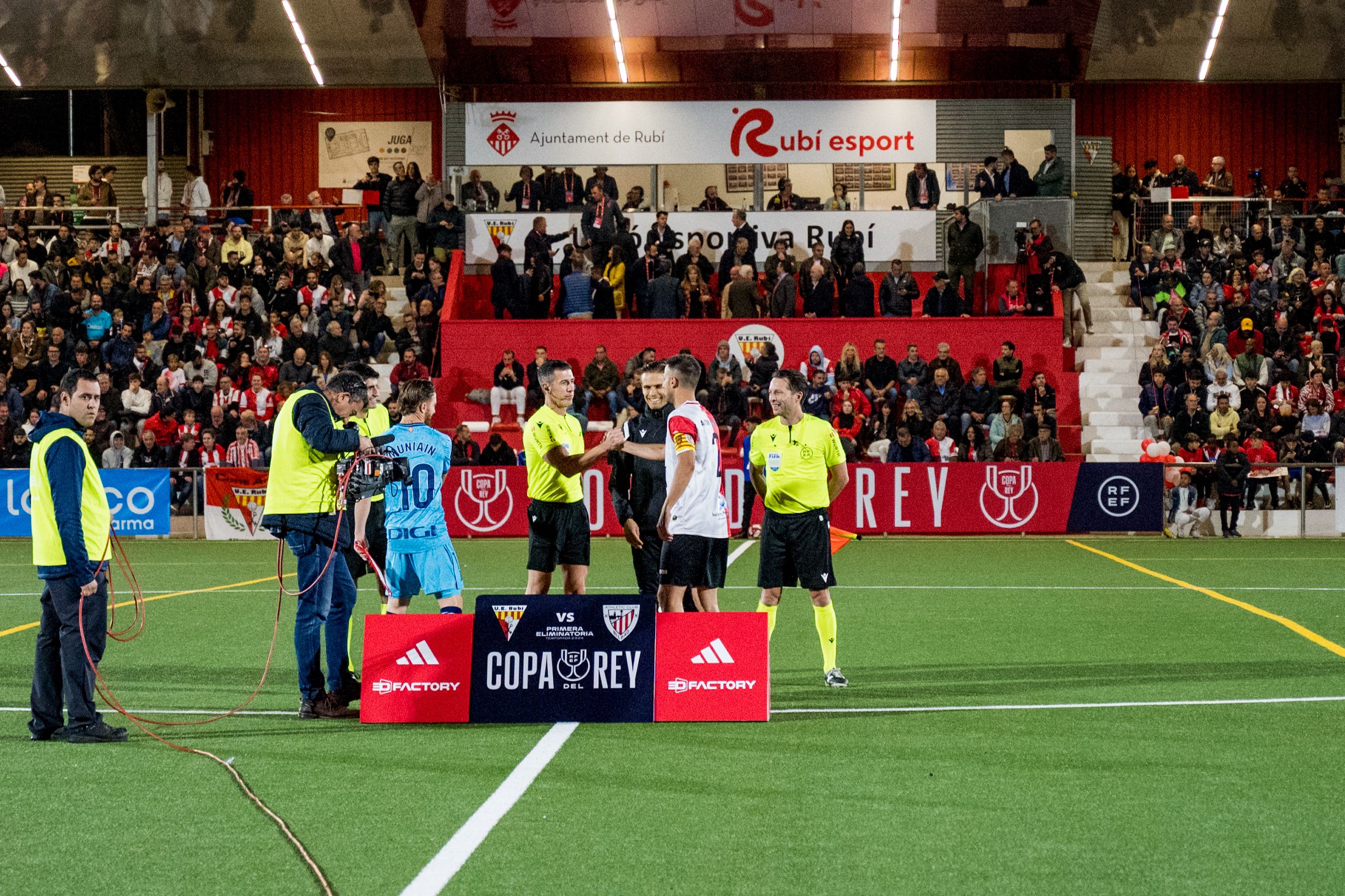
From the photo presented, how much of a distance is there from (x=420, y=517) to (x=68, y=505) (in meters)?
2.43

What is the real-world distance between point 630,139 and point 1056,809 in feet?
82.5

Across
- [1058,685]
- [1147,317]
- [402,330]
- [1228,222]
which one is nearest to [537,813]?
[1058,685]

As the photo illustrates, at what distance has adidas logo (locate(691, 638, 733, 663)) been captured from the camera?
805 cm

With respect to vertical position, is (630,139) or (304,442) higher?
(630,139)

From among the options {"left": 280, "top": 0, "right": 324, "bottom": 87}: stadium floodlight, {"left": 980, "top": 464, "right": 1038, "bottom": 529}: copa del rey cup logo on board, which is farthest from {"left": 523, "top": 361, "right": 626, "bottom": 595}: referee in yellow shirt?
{"left": 280, "top": 0, "right": 324, "bottom": 87}: stadium floodlight

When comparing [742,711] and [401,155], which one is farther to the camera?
[401,155]

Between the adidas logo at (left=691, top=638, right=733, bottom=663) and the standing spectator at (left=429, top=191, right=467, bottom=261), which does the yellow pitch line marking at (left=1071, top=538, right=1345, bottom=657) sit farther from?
the standing spectator at (left=429, top=191, right=467, bottom=261)

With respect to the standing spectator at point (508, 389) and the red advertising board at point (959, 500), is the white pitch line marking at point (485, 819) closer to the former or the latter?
the red advertising board at point (959, 500)

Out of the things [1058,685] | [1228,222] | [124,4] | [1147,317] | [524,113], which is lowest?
[1058,685]

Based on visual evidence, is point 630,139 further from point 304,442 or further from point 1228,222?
point 304,442

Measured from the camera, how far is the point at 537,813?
5984 mm

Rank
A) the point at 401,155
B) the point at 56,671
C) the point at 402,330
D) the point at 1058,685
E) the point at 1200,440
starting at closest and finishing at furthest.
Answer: the point at 56,671 → the point at 1058,685 → the point at 1200,440 → the point at 402,330 → the point at 401,155

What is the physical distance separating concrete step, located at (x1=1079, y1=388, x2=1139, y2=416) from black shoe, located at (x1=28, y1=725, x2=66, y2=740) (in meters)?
21.8

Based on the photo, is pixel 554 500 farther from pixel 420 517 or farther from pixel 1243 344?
pixel 1243 344
